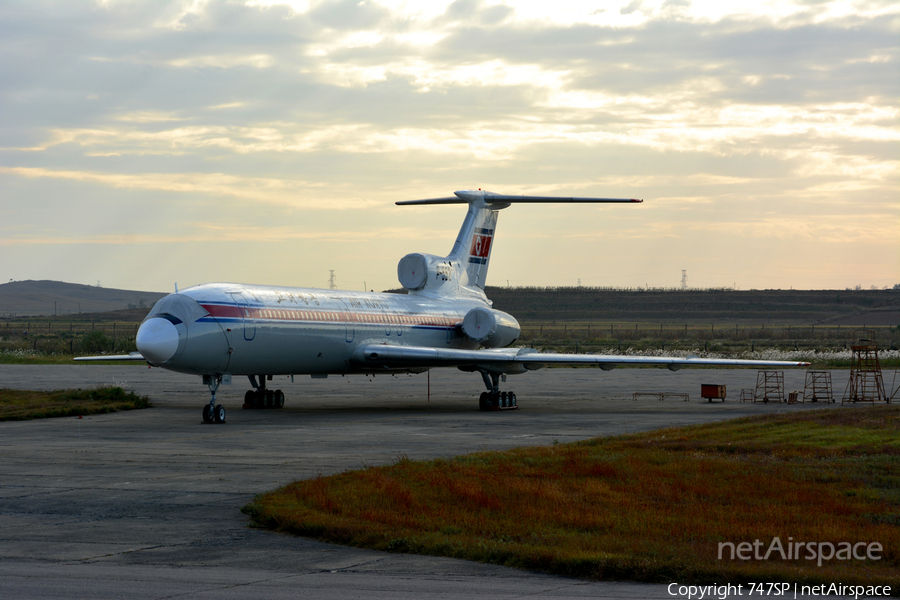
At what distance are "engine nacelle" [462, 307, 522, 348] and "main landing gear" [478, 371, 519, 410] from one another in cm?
455

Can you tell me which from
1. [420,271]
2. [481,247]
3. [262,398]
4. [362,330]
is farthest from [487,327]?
[262,398]

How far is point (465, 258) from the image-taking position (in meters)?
41.0

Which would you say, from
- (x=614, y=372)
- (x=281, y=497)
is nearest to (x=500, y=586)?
(x=281, y=497)

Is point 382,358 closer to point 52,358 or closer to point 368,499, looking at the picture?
point 368,499

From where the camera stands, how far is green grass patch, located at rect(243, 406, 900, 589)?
9.74 m

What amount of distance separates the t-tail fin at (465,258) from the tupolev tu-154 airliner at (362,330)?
5 cm

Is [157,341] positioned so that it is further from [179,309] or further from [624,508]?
[624,508]

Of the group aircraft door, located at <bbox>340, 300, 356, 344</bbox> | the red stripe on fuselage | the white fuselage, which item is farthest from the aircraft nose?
aircraft door, located at <bbox>340, 300, 356, 344</bbox>

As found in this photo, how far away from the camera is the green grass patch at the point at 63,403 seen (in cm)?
2798

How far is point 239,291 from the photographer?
28.1 metres

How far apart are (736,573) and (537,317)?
16399 centimetres

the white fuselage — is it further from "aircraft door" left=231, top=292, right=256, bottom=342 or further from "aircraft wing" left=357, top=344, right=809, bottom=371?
"aircraft wing" left=357, top=344, right=809, bottom=371
